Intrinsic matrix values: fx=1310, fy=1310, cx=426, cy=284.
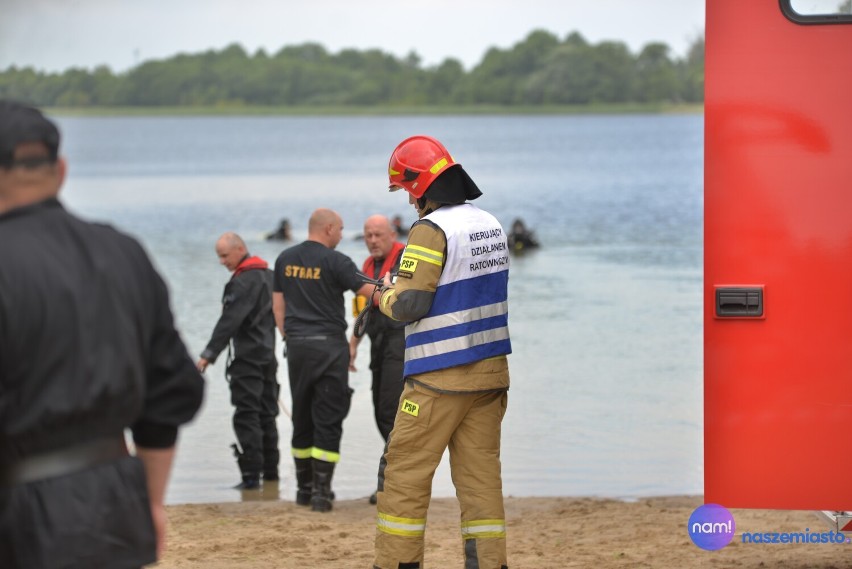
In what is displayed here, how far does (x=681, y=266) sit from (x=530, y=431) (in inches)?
724

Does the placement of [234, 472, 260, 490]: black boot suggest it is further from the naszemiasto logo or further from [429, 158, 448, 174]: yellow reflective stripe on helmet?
[429, 158, 448, 174]: yellow reflective stripe on helmet

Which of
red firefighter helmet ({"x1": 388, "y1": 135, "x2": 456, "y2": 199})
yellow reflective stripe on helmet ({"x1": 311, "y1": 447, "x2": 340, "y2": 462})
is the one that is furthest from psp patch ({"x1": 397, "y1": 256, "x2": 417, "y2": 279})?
yellow reflective stripe on helmet ({"x1": 311, "y1": 447, "x2": 340, "y2": 462})

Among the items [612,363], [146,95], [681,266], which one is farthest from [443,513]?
[146,95]

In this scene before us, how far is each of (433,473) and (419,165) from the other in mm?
1345

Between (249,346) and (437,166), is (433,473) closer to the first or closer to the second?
(437,166)

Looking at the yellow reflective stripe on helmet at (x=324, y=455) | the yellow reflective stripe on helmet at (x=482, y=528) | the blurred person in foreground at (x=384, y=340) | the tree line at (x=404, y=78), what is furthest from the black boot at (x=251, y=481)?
the tree line at (x=404, y=78)

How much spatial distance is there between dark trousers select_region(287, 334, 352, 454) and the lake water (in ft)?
3.11

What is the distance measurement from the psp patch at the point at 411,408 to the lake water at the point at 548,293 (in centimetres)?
404

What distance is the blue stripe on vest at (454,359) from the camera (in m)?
5.59

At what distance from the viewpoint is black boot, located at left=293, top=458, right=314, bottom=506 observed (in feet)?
29.5

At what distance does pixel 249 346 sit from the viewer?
9.52 m

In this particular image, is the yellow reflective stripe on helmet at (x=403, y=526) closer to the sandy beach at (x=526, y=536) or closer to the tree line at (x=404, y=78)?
the sandy beach at (x=526, y=536)

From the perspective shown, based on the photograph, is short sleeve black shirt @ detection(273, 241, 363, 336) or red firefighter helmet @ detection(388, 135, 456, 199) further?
short sleeve black shirt @ detection(273, 241, 363, 336)

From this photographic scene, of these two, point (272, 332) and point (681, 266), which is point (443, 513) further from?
point (681, 266)
